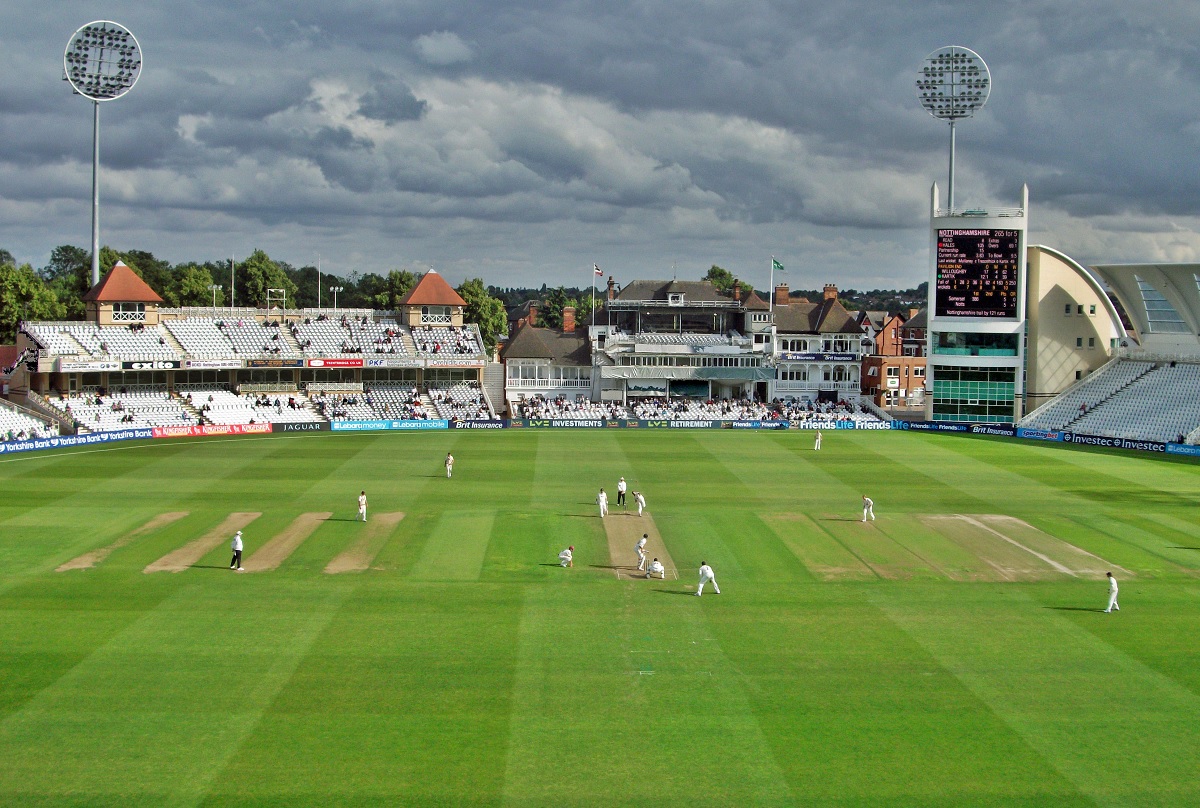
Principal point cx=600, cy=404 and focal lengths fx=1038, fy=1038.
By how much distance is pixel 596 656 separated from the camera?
21234 mm

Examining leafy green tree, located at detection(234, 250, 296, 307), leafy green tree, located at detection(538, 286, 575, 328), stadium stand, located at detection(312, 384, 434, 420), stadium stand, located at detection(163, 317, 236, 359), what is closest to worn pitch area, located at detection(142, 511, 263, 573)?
stadium stand, located at detection(312, 384, 434, 420)

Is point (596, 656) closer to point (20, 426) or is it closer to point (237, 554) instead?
point (237, 554)

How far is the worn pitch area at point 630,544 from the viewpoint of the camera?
92.8ft

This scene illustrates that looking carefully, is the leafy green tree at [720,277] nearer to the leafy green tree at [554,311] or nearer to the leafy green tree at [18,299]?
the leafy green tree at [554,311]

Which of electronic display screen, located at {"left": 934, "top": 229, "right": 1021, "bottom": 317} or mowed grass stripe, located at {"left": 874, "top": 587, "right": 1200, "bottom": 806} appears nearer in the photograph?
mowed grass stripe, located at {"left": 874, "top": 587, "right": 1200, "bottom": 806}

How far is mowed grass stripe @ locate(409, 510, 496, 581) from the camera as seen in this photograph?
2775 cm

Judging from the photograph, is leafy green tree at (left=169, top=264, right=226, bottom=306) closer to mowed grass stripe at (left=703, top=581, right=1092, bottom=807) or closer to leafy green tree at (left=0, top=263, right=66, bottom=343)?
leafy green tree at (left=0, top=263, right=66, bottom=343)

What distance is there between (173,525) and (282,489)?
744cm

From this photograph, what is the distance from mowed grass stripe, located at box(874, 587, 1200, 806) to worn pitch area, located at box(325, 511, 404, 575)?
1384 centimetres

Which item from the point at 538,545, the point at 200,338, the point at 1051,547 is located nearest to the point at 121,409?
the point at 200,338

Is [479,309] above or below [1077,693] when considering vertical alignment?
above

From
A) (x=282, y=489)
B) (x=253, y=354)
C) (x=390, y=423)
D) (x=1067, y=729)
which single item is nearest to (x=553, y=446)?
(x=390, y=423)

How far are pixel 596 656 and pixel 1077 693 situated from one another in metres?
9.21

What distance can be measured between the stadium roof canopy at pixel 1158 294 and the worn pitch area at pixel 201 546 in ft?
174
